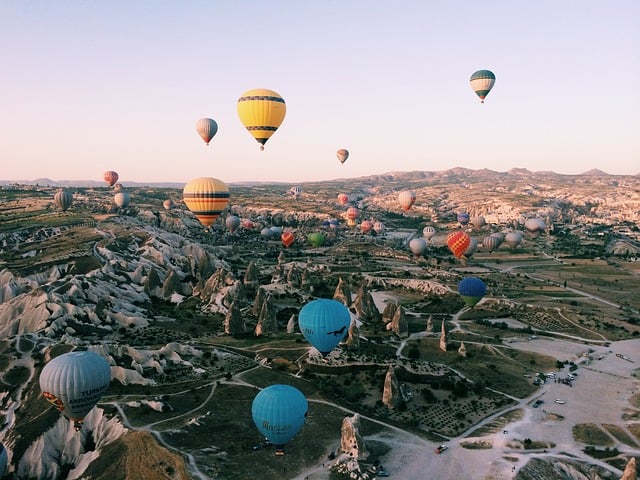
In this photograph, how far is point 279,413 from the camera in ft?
129

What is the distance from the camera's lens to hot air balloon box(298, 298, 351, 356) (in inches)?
2063

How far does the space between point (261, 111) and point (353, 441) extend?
A: 47.1 meters

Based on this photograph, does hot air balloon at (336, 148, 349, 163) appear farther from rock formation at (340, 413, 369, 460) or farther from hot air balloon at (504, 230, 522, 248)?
rock formation at (340, 413, 369, 460)

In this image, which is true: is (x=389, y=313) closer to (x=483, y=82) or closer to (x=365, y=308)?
(x=365, y=308)

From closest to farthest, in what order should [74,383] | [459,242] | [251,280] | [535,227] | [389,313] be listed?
[74,383] < [389,313] < [251,280] < [459,242] < [535,227]

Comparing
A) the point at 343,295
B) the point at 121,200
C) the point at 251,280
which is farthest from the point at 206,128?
the point at 121,200

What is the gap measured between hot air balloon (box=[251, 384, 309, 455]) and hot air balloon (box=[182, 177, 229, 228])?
1610 inches

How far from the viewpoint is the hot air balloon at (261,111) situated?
70.8 m

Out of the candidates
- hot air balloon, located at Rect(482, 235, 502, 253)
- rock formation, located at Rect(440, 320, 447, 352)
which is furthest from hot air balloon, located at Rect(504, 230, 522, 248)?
rock formation, located at Rect(440, 320, 447, 352)

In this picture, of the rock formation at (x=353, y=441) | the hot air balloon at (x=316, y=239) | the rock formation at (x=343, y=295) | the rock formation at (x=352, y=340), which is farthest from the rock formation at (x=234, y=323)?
the hot air balloon at (x=316, y=239)

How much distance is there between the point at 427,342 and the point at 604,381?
71.7 ft

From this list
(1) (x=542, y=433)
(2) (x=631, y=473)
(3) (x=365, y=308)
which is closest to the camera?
(2) (x=631, y=473)

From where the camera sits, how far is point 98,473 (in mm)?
38938

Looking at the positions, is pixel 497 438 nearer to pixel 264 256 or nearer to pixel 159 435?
pixel 159 435
